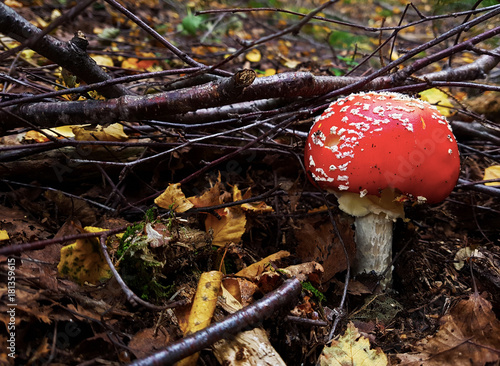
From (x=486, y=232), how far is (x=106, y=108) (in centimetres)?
303

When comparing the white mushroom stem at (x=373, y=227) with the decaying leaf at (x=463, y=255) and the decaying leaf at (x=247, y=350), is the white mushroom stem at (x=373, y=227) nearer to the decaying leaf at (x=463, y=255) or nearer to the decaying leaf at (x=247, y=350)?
the decaying leaf at (x=463, y=255)

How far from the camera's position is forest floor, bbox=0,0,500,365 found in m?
1.39

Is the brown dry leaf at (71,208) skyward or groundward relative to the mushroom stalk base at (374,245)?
skyward

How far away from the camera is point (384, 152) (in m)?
1.88

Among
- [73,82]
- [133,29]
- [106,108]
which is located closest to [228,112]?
[106,108]

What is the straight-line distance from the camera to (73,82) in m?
2.02

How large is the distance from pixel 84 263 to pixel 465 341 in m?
1.87

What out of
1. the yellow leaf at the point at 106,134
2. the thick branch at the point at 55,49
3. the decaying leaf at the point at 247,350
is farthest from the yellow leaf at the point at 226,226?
the thick branch at the point at 55,49

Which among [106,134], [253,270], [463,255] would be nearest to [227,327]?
[253,270]

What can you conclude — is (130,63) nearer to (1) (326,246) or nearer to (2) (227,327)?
(1) (326,246)

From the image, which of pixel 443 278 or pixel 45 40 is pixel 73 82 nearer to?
pixel 45 40

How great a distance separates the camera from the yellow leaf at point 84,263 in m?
1.55

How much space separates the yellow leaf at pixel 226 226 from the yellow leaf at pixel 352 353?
2.62ft

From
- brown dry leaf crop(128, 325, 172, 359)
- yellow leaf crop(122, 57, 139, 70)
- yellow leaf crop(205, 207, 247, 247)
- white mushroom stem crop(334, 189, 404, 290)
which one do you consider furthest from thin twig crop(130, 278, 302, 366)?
yellow leaf crop(122, 57, 139, 70)
